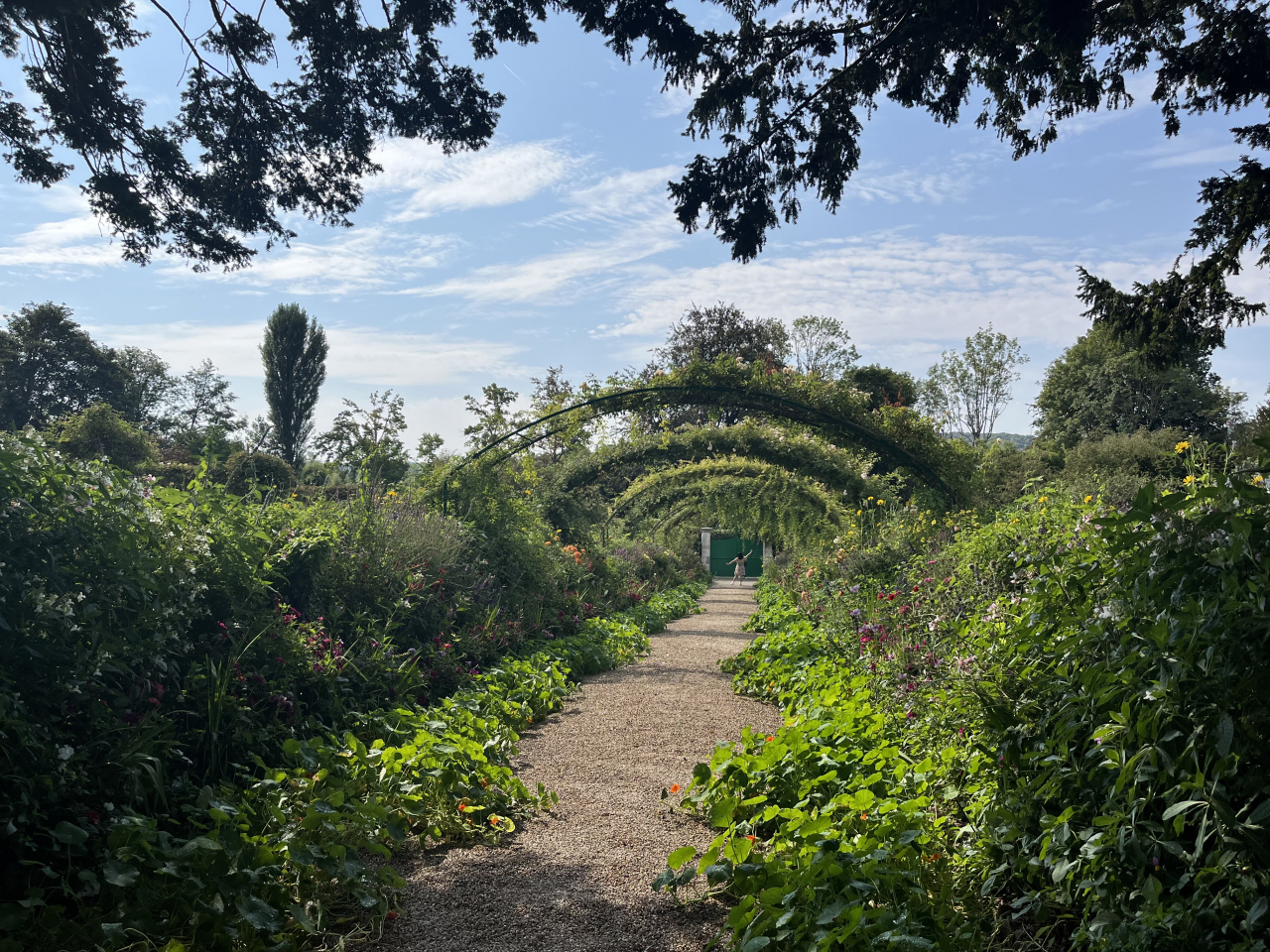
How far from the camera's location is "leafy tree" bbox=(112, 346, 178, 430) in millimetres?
38281

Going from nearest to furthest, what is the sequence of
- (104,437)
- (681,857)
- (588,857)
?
1. (681,857)
2. (588,857)
3. (104,437)

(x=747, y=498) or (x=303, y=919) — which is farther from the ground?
(x=747, y=498)

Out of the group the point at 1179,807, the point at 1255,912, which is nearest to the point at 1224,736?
the point at 1179,807

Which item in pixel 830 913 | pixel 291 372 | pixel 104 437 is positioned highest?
pixel 291 372

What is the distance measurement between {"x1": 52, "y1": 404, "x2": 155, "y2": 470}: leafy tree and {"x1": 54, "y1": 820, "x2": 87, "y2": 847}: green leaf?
934 inches

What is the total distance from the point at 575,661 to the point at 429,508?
10.7ft

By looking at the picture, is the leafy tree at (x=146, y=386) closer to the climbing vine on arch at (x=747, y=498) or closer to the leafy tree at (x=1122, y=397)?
the climbing vine on arch at (x=747, y=498)

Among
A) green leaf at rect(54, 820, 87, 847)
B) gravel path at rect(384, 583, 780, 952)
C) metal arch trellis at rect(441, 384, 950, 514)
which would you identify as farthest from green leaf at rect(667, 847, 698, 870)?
metal arch trellis at rect(441, 384, 950, 514)

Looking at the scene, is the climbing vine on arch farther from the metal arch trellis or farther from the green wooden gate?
the green wooden gate

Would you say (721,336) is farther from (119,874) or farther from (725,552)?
(119,874)

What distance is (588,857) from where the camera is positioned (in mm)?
3219

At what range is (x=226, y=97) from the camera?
6301mm

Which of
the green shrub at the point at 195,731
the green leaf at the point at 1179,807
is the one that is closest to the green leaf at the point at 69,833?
the green shrub at the point at 195,731

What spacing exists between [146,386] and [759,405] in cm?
4067
